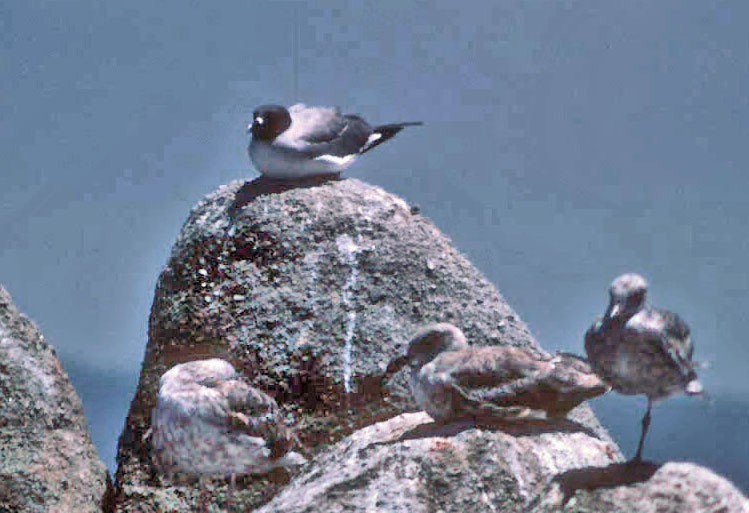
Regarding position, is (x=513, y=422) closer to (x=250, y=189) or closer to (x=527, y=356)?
(x=527, y=356)

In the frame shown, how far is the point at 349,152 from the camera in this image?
7289mm

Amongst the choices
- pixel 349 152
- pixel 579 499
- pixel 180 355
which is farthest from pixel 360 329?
pixel 579 499

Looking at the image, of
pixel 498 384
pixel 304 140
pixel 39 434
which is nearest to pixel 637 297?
A: pixel 498 384

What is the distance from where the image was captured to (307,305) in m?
6.09

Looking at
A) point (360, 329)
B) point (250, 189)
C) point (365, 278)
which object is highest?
point (250, 189)

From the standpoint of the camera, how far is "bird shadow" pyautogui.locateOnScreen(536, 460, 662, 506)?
3.74 m

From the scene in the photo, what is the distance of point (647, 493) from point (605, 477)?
222 millimetres

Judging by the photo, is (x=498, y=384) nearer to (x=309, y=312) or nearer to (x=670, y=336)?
(x=670, y=336)

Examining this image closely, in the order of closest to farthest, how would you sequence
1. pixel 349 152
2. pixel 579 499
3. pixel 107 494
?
pixel 579 499, pixel 107 494, pixel 349 152

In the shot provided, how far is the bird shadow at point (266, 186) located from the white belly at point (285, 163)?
0.04m

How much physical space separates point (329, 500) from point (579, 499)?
1.13 meters

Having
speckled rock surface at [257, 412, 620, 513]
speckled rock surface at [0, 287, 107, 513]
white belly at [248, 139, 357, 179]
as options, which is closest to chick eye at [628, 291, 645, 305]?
speckled rock surface at [257, 412, 620, 513]

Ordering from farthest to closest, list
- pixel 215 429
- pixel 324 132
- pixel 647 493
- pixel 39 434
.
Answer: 1. pixel 324 132
2. pixel 39 434
3. pixel 215 429
4. pixel 647 493

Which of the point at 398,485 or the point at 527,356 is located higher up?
the point at 527,356
